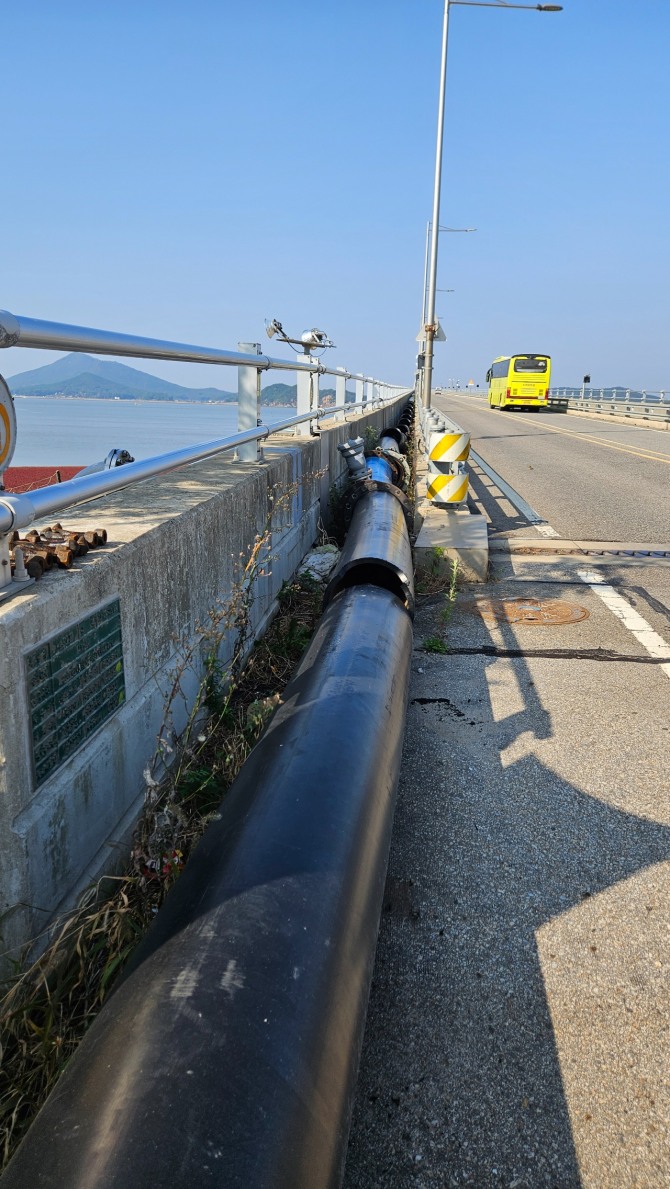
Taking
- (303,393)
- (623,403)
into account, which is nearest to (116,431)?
(303,393)

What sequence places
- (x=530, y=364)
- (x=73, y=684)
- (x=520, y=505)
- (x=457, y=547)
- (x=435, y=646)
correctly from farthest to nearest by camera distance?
1. (x=530, y=364)
2. (x=520, y=505)
3. (x=457, y=547)
4. (x=435, y=646)
5. (x=73, y=684)

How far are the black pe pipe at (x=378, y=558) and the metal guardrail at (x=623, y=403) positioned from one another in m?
31.0

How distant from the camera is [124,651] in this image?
117 inches

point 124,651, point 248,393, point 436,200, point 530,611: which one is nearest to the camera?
point 124,651

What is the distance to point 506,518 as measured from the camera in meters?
11.4

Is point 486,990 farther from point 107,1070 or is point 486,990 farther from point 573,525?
point 573,525

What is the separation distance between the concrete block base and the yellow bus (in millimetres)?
44591

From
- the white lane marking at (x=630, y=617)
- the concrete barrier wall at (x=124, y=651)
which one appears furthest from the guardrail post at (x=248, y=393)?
the white lane marking at (x=630, y=617)

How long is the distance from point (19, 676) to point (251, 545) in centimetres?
306

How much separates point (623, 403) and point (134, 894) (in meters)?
45.0

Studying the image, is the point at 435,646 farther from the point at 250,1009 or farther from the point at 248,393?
the point at 250,1009

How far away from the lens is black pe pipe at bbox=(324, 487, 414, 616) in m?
4.91

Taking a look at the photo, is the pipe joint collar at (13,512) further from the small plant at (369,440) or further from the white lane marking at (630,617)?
the small plant at (369,440)

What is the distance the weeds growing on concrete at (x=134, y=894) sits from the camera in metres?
2.11
